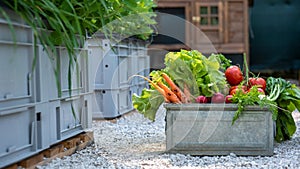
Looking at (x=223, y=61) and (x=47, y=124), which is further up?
(x=223, y=61)

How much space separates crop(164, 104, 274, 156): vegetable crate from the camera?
10.9 feet

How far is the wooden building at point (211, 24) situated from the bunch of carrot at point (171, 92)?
655 cm

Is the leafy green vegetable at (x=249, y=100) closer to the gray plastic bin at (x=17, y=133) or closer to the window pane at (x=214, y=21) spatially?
the gray plastic bin at (x=17, y=133)

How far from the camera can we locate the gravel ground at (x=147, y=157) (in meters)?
3.04

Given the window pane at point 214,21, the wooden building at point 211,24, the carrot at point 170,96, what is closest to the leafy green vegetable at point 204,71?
the carrot at point 170,96

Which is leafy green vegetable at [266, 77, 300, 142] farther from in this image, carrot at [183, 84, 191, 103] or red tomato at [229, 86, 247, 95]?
carrot at [183, 84, 191, 103]

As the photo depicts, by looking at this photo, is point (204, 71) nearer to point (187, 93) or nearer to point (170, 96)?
point (187, 93)

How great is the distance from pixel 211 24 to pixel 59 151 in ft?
24.3

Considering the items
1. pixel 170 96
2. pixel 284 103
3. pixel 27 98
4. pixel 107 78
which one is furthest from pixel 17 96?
pixel 107 78

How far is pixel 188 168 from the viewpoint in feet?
9.73

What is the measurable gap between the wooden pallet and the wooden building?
647 centimetres

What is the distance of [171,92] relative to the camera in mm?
3467

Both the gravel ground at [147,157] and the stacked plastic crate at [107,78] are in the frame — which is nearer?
the gravel ground at [147,157]

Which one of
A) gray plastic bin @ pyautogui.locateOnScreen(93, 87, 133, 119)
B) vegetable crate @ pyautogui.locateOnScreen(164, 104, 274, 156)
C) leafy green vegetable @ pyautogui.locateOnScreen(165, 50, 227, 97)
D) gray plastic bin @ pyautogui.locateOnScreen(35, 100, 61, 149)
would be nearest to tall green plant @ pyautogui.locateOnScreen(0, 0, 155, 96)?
gray plastic bin @ pyautogui.locateOnScreen(35, 100, 61, 149)
